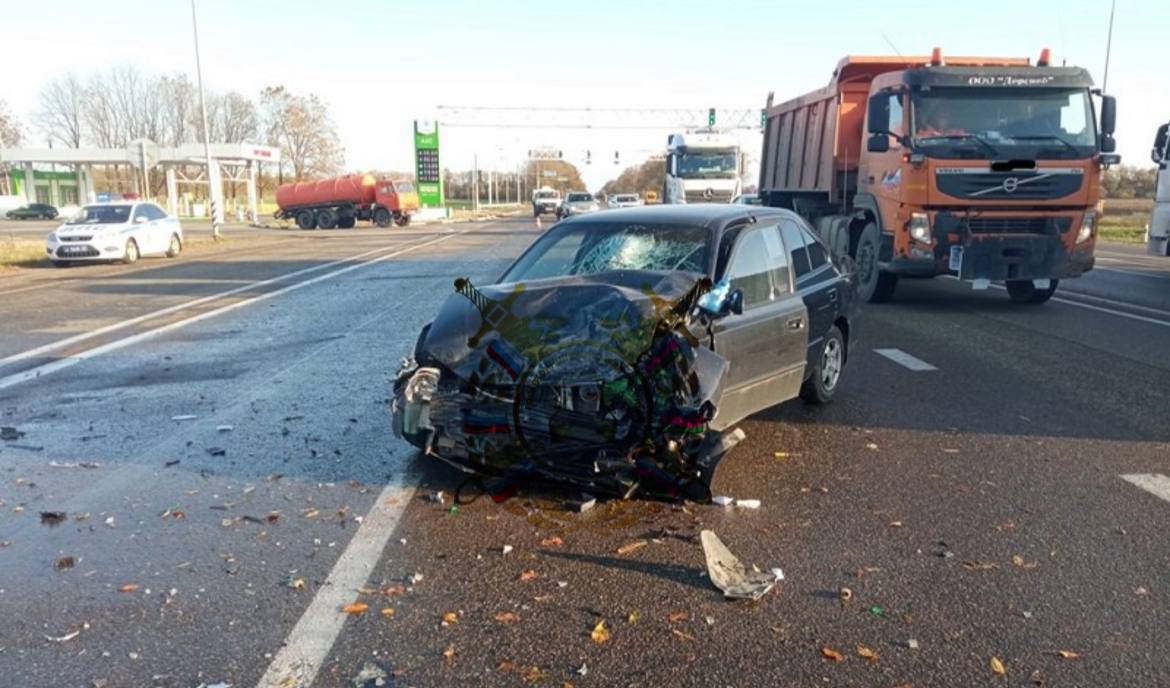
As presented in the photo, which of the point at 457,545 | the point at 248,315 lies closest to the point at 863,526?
the point at 457,545

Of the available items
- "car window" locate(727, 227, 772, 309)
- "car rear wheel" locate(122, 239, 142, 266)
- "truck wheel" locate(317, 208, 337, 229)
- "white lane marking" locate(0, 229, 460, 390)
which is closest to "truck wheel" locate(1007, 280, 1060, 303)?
"car window" locate(727, 227, 772, 309)

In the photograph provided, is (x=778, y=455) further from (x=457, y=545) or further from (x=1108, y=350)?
(x=1108, y=350)

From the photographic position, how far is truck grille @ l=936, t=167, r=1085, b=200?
11.1 metres

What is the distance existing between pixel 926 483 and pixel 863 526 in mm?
877

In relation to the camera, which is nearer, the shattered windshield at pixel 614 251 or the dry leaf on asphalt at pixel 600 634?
the dry leaf on asphalt at pixel 600 634

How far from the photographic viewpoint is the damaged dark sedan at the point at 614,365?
4.55 meters

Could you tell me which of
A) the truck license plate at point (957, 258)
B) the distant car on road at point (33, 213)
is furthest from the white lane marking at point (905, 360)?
the distant car on road at point (33, 213)

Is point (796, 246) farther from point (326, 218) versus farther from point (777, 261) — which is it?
point (326, 218)

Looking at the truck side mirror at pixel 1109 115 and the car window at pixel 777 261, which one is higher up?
the truck side mirror at pixel 1109 115

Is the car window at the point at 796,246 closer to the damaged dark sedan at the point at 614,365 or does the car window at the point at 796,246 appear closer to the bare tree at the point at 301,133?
the damaged dark sedan at the point at 614,365

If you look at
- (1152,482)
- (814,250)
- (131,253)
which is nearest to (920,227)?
(814,250)

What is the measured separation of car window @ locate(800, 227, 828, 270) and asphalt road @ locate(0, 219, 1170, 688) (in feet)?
3.81

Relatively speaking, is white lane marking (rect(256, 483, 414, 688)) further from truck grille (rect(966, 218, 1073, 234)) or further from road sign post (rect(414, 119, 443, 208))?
road sign post (rect(414, 119, 443, 208))

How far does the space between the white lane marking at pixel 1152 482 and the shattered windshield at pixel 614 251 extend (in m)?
2.85
